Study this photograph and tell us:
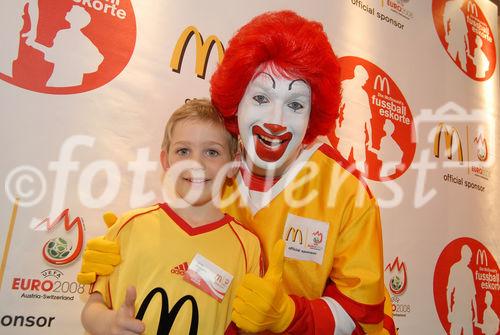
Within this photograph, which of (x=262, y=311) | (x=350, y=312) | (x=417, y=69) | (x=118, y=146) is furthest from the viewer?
(x=417, y=69)

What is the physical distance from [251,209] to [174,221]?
23 cm

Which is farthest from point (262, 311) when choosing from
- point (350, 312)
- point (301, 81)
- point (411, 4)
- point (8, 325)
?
point (411, 4)

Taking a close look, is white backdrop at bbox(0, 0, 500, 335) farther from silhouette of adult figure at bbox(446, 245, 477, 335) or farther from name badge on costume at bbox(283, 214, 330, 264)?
name badge on costume at bbox(283, 214, 330, 264)

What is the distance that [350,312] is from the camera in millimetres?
1005

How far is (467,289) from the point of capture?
2033 millimetres

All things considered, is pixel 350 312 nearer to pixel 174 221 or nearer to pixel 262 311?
pixel 262 311

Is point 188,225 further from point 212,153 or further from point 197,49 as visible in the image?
point 197,49

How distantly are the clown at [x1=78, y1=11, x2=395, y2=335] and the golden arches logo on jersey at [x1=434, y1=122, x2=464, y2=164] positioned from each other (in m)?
1.11

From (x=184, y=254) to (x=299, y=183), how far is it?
0.36 m

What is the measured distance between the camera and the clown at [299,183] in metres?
1.03

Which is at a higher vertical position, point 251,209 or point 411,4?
point 411,4

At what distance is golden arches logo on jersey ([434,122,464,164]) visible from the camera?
6.82ft

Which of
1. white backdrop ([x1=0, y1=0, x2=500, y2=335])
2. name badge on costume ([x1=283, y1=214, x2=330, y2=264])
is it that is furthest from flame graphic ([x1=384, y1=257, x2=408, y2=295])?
name badge on costume ([x1=283, y1=214, x2=330, y2=264])

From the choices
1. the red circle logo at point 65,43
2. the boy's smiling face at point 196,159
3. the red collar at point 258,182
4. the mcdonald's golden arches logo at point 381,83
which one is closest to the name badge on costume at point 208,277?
the boy's smiling face at point 196,159
